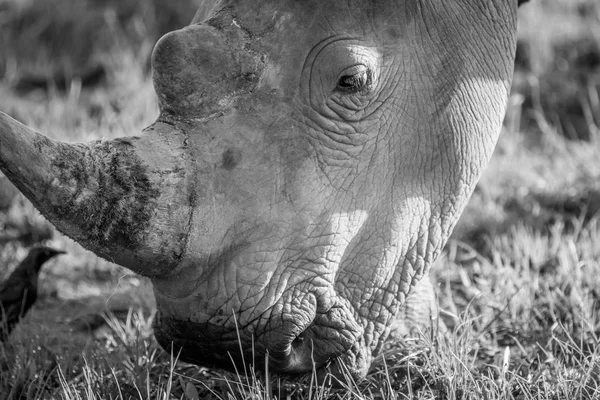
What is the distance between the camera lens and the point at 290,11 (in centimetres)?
270

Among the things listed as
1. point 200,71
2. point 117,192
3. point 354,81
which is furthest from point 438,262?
point 117,192

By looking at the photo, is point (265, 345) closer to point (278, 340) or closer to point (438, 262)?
point (278, 340)

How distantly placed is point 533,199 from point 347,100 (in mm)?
2517

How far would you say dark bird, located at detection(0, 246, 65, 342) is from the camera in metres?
3.62

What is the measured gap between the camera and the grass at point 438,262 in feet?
9.87

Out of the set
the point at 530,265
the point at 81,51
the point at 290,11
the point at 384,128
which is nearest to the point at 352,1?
the point at 290,11

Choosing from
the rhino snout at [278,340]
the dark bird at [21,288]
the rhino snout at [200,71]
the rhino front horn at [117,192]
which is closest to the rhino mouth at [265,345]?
the rhino snout at [278,340]

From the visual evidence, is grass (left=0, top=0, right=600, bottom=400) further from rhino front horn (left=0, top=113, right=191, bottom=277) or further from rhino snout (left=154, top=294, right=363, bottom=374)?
rhino front horn (left=0, top=113, right=191, bottom=277)

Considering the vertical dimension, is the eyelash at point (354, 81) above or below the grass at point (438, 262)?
above

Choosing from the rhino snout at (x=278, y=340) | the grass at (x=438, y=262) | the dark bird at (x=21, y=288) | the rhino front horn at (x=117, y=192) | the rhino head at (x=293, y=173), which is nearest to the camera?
the rhino front horn at (x=117, y=192)

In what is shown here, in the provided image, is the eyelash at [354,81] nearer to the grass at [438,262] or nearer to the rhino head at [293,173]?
the rhino head at [293,173]

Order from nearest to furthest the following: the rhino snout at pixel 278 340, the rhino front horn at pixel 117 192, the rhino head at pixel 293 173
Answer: the rhino front horn at pixel 117 192 → the rhino head at pixel 293 173 → the rhino snout at pixel 278 340

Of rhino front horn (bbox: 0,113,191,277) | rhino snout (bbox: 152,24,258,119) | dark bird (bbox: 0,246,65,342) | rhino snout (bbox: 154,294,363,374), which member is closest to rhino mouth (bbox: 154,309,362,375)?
rhino snout (bbox: 154,294,363,374)

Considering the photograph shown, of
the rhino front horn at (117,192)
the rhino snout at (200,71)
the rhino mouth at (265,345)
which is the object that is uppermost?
the rhino snout at (200,71)
